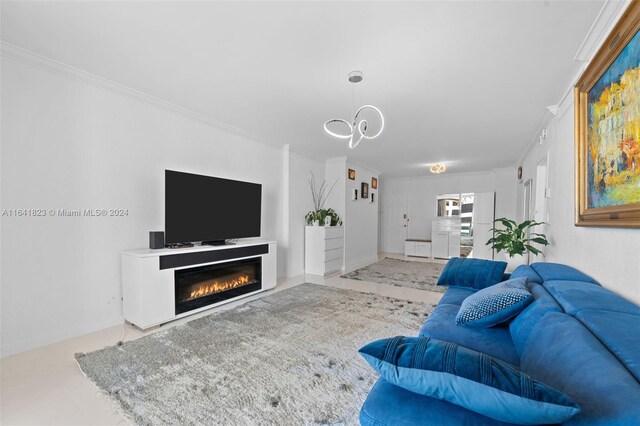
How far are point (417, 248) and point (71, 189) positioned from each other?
7.48 m

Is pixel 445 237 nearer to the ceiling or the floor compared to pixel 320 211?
nearer to the floor

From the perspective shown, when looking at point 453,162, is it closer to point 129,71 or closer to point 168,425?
point 129,71

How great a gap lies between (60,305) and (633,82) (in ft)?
13.7

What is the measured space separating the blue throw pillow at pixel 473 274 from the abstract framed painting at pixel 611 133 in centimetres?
71

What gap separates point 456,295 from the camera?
7.66ft

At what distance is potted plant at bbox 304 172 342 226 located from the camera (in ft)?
17.5

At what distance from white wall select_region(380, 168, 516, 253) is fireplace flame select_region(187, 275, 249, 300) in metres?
6.02

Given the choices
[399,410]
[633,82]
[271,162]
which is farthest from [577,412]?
[271,162]

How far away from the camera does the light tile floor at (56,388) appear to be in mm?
1558

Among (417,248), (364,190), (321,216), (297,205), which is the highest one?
(364,190)

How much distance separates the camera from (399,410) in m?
0.87

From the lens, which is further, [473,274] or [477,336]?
[473,274]

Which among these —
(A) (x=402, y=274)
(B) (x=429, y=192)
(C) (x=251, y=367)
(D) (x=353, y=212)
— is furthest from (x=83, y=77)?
(B) (x=429, y=192)

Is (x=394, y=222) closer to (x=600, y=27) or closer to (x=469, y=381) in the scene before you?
(x=600, y=27)
